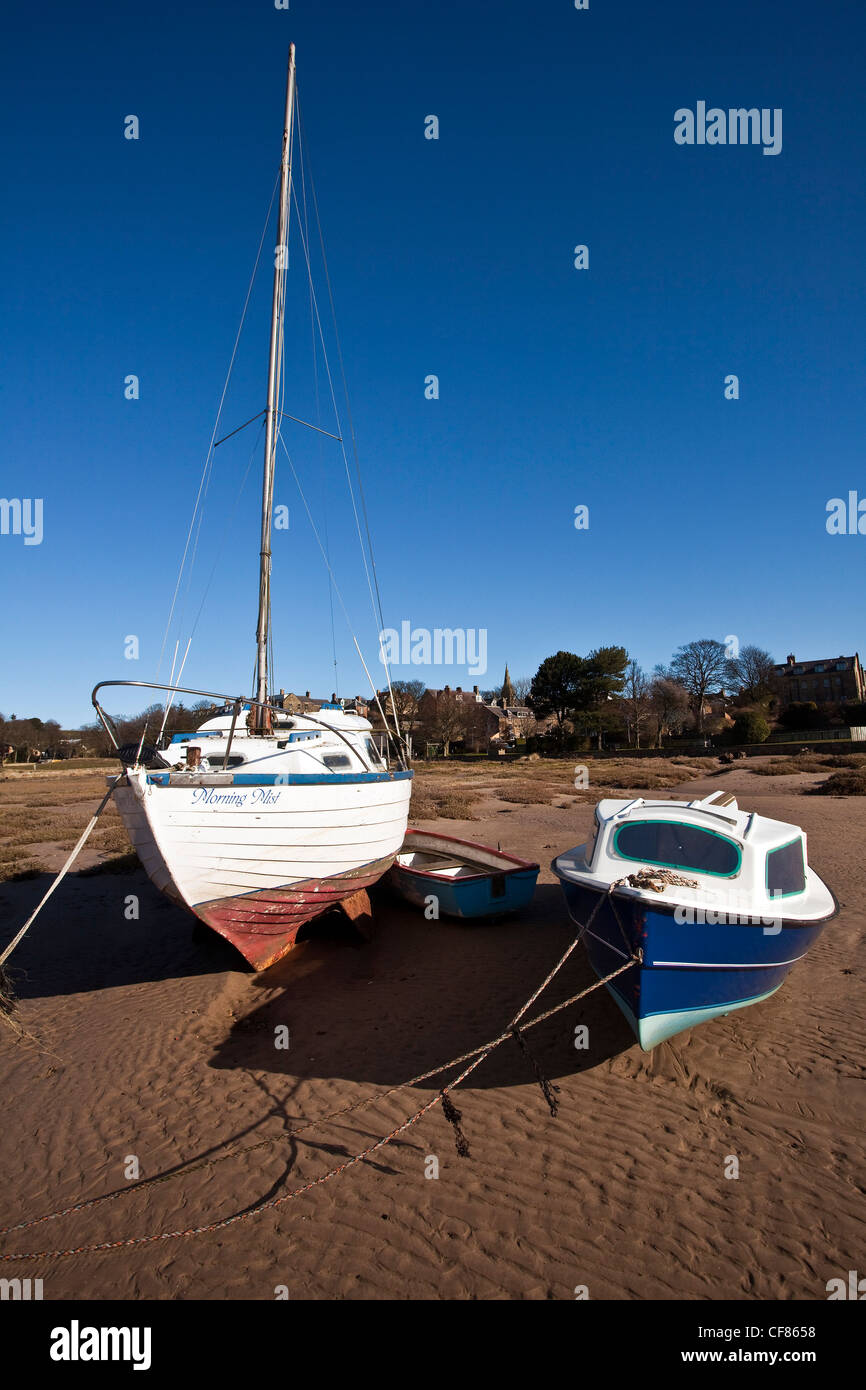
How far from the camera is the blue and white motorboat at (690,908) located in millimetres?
5895

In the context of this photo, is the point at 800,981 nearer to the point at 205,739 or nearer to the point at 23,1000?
the point at 205,739

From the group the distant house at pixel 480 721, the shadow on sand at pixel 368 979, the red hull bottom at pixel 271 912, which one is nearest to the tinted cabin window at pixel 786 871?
the shadow on sand at pixel 368 979

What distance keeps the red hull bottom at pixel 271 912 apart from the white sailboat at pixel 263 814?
0.02m

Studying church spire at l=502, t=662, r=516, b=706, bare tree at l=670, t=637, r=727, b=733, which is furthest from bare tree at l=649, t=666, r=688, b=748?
church spire at l=502, t=662, r=516, b=706

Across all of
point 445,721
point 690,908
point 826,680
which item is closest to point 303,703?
point 690,908

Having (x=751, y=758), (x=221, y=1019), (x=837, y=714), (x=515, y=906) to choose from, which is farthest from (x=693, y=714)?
(x=221, y=1019)

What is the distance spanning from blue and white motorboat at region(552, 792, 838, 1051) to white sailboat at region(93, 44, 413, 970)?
3.18m

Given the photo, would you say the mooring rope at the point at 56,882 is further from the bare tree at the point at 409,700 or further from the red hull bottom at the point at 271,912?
the bare tree at the point at 409,700

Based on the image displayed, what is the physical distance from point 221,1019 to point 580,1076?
4.72 meters

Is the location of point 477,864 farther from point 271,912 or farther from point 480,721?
point 480,721

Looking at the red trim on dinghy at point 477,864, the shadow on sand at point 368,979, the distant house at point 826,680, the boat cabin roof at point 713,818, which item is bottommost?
the shadow on sand at point 368,979

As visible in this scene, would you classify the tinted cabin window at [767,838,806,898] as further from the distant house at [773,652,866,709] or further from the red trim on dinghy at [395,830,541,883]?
the distant house at [773,652,866,709]

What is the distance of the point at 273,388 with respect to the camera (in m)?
11.7

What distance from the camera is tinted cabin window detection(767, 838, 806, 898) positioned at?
22.8 ft
